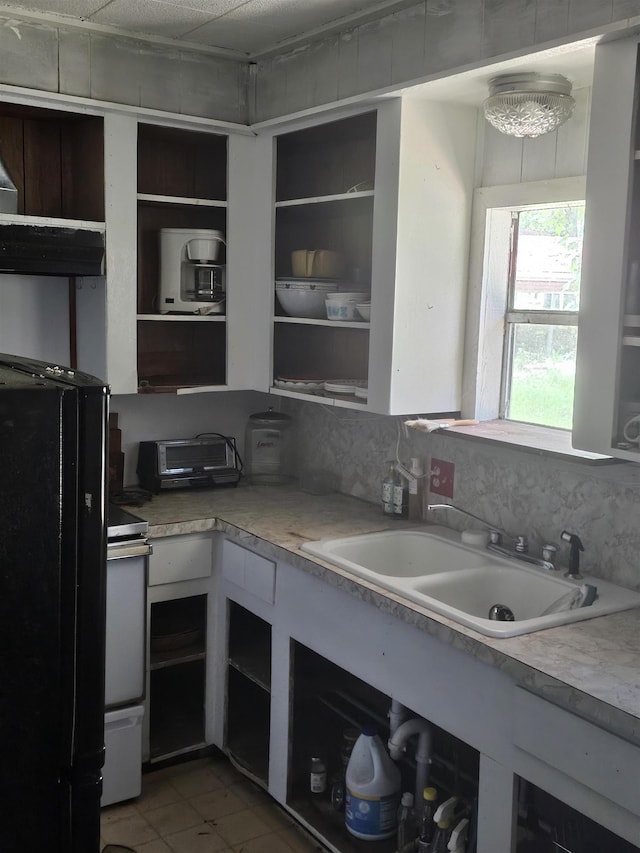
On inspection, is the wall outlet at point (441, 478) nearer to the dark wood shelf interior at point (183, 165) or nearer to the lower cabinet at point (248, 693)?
the lower cabinet at point (248, 693)

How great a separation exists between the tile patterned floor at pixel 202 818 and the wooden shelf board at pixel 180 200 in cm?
197

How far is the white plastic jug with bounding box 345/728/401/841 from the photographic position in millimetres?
2494

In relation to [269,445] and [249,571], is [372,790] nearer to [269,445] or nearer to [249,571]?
[249,571]

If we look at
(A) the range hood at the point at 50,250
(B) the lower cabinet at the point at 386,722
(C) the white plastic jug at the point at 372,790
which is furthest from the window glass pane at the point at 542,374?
(A) the range hood at the point at 50,250

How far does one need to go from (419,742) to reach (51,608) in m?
1.68

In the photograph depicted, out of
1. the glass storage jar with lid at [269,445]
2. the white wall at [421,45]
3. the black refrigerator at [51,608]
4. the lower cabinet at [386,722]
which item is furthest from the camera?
the glass storage jar with lid at [269,445]

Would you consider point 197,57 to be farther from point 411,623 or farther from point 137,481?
point 411,623

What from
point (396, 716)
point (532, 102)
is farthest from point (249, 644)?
point (532, 102)

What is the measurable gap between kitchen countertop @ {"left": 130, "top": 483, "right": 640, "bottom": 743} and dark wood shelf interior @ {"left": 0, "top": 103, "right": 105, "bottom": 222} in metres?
1.08

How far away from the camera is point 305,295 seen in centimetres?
313

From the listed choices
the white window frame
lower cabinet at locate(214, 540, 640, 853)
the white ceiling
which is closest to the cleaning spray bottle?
lower cabinet at locate(214, 540, 640, 853)

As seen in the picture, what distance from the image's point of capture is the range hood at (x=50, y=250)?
280cm

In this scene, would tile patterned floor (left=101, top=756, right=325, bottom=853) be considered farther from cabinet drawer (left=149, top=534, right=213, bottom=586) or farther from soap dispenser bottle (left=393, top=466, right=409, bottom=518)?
soap dispenser bottle (left=393, top=466, right=409, bottom=518)

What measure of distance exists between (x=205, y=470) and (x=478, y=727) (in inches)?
66.8
